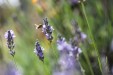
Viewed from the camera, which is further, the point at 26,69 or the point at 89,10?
the point at 89,10

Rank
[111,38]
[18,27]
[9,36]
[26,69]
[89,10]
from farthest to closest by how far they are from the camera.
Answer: [18,27] → [89,10] → [26,69] → [111,38] → [9,36]

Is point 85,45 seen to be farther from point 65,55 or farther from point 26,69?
point 65,55

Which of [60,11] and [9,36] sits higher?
[60,11]

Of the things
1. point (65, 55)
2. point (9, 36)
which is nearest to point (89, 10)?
point (65, 55)

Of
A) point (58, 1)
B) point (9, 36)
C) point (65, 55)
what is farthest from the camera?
point (58, 1)

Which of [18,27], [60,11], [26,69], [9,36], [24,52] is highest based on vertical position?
[18,27]

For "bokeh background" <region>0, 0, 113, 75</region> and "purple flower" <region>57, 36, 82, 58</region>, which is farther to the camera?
"bokeh background" <region>0, 0, 113, 75</region>

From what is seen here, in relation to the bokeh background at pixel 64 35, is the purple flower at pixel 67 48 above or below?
below

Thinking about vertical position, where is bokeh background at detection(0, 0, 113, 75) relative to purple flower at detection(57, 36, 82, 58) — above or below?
above

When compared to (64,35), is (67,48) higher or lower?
lower

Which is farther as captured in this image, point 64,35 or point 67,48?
point 64,35

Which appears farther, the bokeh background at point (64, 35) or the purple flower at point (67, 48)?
the bokeh background at point (64, 35)
